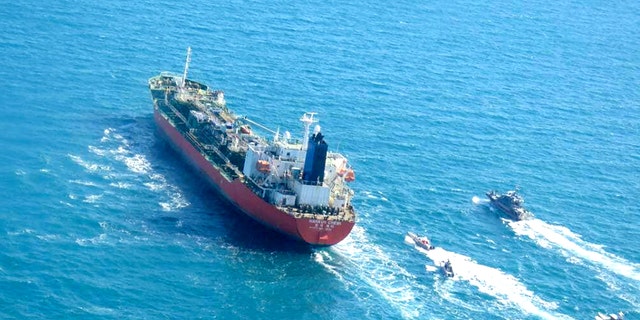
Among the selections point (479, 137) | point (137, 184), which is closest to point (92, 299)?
point (137, 184)

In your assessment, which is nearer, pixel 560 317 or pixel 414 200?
pixel 560 317

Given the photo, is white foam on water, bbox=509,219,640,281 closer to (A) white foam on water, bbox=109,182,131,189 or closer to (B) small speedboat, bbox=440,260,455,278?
(B) small speedboat, bbox=440,260,455,278

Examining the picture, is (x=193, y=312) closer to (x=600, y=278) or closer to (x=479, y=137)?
(x=600, y=278)

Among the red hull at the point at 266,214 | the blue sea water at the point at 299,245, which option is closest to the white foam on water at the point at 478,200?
the blue sea water at the point at 299,245

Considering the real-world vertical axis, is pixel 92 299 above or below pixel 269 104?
below

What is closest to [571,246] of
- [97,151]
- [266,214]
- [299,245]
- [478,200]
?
[478,200]

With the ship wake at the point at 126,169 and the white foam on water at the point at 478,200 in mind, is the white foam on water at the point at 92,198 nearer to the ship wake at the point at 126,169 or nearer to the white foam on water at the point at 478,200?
the ship wake at the point at 126,169
